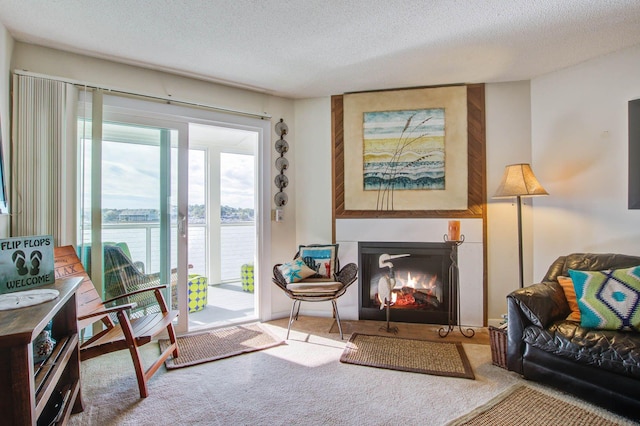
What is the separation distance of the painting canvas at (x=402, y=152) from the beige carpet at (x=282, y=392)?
5.23 ft

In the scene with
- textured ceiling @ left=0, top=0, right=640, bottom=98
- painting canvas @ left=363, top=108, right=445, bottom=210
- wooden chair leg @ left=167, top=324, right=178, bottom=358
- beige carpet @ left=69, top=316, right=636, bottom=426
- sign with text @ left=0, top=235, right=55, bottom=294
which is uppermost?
textured ceiling @ left=0, top=0, right=640, bottom=98

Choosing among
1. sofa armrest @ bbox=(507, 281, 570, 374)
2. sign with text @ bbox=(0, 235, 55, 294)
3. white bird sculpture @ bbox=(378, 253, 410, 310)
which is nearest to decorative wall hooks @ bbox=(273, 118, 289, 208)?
white bird sculpture @ bbox=(378, 253, 410, 310)

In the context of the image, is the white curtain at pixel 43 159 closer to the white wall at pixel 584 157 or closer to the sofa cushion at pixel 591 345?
the sofa cushion at pixel 591 345

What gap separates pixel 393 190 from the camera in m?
3.25

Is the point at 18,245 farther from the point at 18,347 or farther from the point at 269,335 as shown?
the point at 269,335

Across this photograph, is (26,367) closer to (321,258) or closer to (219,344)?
(219,344)

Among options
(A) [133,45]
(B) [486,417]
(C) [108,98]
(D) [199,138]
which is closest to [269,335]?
(B) [486,417]

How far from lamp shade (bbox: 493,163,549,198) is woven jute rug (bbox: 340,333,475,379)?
1.34m

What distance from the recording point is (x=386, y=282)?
2.99 metres

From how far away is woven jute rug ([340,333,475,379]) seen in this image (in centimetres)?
222

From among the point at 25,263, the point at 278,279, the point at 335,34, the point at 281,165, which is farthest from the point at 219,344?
the point at 335,34

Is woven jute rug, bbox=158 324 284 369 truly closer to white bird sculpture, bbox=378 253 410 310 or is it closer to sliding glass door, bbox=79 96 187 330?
sliding glass door, bbox=79 96 187 330

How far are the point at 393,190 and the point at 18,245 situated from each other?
2.83 m

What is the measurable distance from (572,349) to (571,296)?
448 millimetres
